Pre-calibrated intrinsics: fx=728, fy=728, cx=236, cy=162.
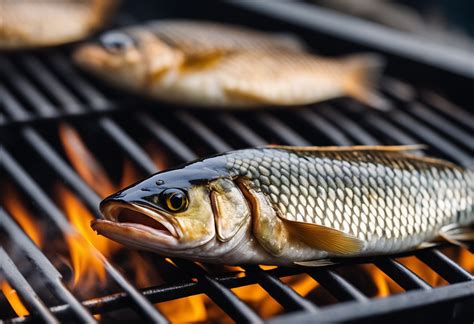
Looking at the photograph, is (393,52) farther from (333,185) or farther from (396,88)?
(333,185)

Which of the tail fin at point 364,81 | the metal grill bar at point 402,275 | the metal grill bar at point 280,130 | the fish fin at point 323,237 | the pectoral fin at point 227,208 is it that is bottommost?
the metal grill bar at point 402,275

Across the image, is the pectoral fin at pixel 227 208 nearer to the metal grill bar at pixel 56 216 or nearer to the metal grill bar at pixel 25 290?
the metal grill bar at pixel 56 216

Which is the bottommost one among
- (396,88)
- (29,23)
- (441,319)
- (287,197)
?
(441,319)

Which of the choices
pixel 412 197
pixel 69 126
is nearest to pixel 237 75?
pixel 69 126

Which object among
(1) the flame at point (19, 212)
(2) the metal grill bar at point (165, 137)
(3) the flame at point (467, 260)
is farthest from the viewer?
(2) the metal grill bar at point (165, 137)

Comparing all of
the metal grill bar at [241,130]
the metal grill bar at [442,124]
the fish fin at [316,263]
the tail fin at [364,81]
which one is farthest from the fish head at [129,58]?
the fish fin at [316,263]

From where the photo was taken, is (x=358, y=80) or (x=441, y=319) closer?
(x=441, y=319)

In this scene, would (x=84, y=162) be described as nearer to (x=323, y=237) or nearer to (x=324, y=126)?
(x=324, y=126)
